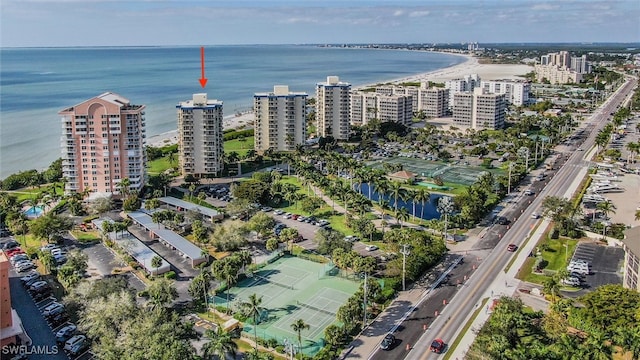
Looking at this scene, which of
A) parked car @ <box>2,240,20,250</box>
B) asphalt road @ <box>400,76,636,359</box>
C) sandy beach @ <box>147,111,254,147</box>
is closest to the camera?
asphalt road @ <box>400,76,636,359</box>

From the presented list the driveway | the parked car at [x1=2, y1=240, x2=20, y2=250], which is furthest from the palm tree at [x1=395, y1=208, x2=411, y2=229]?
the parked car at [x1=2, y1=240, x2=20, y2=250]

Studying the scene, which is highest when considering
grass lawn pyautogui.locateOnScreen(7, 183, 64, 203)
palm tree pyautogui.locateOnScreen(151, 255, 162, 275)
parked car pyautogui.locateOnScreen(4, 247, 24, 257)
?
grass lawn pyautogui.locateOnScreen(7, 183, 64, 203)

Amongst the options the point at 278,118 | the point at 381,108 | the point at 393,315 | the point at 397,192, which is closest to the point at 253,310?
the point at 393,315

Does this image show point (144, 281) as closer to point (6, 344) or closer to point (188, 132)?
point (6, 344)

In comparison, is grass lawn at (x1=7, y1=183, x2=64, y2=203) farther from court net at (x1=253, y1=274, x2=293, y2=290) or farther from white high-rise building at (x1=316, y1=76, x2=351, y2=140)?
white high-rise building at (x1=316, y1=76, x2=351, y2=140)

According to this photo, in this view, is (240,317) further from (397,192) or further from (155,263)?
(397,192)

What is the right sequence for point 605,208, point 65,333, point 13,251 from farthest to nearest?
point 605,208 → point 13,251 → point 65,333
